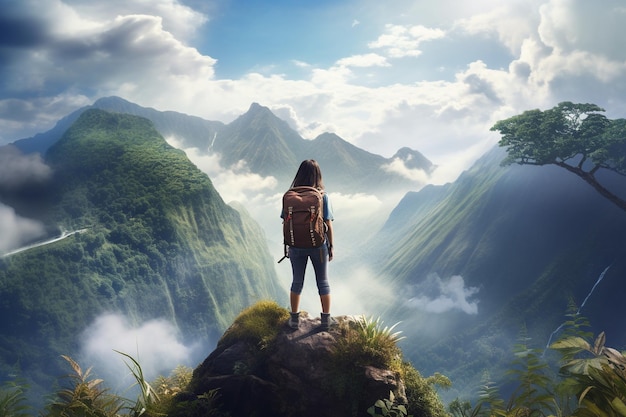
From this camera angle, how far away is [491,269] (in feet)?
518

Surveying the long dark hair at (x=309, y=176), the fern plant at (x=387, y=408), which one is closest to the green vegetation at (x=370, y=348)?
the fern plant at (x=387, y=408)

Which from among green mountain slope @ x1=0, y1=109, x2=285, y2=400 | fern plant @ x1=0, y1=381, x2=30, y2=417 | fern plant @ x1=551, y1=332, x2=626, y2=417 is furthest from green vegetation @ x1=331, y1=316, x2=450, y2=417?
green mountain slope @ x1=0, y1=109, x2=285, y2=400

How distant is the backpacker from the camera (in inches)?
325

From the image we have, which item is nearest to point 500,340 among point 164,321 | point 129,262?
point 164,321

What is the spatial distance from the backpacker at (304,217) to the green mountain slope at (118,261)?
147654 millimetres

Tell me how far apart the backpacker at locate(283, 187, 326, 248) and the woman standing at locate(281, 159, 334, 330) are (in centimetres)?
16

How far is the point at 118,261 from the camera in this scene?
156625mm

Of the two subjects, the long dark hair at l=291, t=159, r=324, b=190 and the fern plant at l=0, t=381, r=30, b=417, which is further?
the long dark hair at l=291, t=159, r=324, b=190

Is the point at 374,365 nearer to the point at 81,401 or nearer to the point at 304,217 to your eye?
the point at 304,217

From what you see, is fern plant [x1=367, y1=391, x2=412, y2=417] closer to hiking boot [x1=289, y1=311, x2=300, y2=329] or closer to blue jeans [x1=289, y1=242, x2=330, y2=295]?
hiking boot [x1=289, y1=311, x2=300, y2=329]

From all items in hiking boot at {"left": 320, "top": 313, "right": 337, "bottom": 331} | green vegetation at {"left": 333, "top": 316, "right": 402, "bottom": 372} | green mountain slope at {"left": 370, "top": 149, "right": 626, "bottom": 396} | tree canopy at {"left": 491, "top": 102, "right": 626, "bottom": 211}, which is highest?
tree canopy at {"left": 491, "top": 102, "right": 626, "bottom": 211}

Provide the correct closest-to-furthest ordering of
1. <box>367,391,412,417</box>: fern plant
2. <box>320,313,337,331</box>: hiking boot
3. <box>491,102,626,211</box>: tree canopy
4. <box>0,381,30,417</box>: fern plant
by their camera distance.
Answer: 1. <box>367,391,412,417</box>: fern plant
2. <box>0,381,30,417</box>: fern plant
3. <box>320,313,337,331</box>: hiking boot
4. <box>491,102,626,211</box>: tree canopy

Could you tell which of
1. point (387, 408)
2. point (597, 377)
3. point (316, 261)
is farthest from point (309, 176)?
point (597, 377)

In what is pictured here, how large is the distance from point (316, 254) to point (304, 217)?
851 mm
